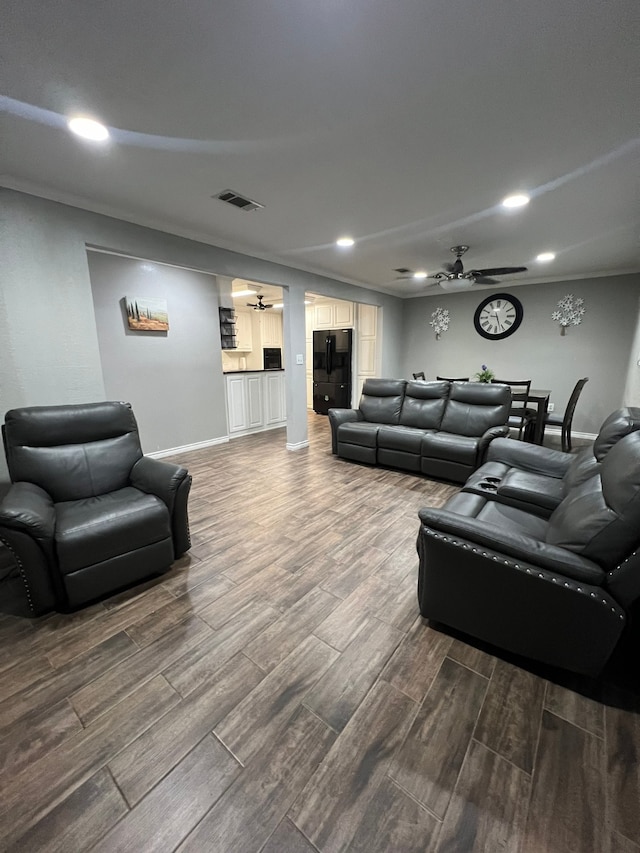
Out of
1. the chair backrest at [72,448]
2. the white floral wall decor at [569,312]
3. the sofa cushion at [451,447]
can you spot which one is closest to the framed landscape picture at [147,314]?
the chair backrest at [72,448]

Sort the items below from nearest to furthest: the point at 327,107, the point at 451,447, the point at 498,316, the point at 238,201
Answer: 1. the point at 327,107
2. the point at 238,201
3. the point at 451,447
4. the point at 498,316

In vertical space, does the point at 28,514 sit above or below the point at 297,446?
above

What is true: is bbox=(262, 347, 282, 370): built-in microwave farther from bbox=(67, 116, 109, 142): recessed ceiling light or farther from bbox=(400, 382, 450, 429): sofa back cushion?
bbox=(67, 116, 109, 142): recessed ceiling light

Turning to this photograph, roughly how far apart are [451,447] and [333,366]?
386 centimetres

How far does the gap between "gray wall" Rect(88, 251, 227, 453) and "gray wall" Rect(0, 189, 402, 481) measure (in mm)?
1121

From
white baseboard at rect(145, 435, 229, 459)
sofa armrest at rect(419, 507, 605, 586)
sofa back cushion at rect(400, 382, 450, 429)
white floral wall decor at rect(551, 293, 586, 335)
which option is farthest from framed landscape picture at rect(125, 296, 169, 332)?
white floral wall decor at rect(551, 293, 586, 335)

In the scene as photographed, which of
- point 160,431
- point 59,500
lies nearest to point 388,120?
point 59,500

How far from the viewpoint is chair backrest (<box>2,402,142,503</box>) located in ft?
7.04

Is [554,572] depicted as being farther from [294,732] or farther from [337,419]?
[337,419]

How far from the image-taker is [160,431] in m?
4.45

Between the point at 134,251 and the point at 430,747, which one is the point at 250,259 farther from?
the point at 430,747

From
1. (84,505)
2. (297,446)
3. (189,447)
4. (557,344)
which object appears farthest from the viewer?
(557,344)

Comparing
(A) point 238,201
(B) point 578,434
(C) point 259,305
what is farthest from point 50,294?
(B) point 578,434

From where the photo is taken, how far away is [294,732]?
50.1 inches
